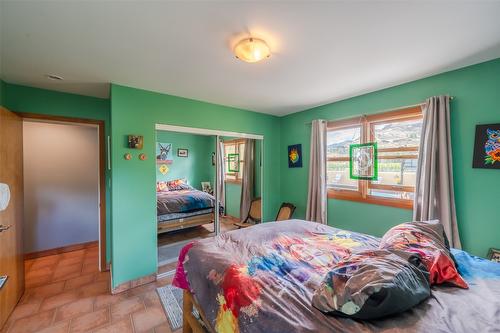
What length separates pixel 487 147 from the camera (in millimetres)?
1900

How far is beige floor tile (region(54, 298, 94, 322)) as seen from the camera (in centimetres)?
200

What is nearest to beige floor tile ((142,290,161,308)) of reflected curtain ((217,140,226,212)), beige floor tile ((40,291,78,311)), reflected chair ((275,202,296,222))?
beige floor tile ((40,291,78,311))

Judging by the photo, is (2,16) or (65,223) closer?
(2,16)

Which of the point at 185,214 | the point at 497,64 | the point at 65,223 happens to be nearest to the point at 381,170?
the point at 497,64

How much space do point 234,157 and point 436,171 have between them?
278cm

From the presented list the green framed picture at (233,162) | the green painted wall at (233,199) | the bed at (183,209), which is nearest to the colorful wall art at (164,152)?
the bed at (183,209)

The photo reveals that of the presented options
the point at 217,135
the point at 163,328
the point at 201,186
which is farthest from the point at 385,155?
the point at 163,328

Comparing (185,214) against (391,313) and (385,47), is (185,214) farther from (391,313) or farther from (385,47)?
(385,47)

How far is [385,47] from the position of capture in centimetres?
170

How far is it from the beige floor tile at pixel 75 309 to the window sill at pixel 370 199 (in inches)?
130

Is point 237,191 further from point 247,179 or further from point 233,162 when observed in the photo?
point 233,162

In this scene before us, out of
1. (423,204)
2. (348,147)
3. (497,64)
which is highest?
(497,64)

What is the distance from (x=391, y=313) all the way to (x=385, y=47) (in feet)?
6.21

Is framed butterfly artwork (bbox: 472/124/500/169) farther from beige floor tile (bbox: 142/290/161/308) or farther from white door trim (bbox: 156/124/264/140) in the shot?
beige floor tile (bbox: 142/290/161/308)
